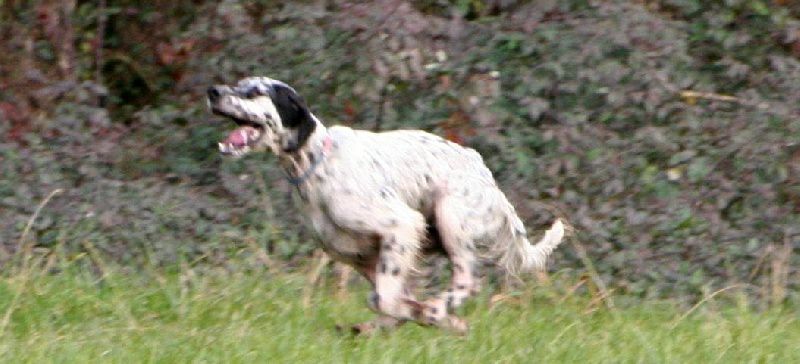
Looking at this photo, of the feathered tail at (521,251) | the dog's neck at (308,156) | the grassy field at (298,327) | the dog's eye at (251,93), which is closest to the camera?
the grassy field at (298,327)

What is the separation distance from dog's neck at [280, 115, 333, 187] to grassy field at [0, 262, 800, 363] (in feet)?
2.15

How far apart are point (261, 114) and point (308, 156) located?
0.27 metres

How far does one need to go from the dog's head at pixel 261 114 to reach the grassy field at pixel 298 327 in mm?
760

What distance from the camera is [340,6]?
33.5ft

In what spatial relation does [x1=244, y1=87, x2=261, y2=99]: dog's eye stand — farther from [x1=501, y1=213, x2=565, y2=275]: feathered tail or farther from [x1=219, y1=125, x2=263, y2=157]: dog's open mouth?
[x1=501, y1=213, x2=565, y2=275]: feathered tail

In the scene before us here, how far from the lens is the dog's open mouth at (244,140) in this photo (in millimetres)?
6458

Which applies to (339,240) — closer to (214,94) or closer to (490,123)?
(214,94)

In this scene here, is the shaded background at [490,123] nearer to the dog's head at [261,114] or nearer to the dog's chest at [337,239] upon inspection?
the dog's chest at [337,239]

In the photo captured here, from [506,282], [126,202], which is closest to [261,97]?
[506,282]

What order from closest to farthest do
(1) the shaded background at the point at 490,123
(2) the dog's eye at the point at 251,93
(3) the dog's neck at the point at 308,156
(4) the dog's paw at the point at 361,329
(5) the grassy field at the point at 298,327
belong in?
(5) the grassy field at the point at 298,327 → (2) the dog's eye at the point at 251,93 → (3) the dog's neck at the point at 308,156 → (4) the dog's paw at the point at 361,329 → (1) the shaded background at the point at 490,123

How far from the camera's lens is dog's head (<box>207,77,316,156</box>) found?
21.2 ft

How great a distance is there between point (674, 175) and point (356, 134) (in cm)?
350

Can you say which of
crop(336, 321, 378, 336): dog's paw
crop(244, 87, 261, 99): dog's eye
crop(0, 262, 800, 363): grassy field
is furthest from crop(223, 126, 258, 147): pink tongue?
crop(336, 321, 378, 336): dog's paw

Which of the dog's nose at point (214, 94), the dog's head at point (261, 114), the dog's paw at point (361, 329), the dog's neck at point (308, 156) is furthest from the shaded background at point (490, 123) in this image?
the dog's nose at point (214, 94)
